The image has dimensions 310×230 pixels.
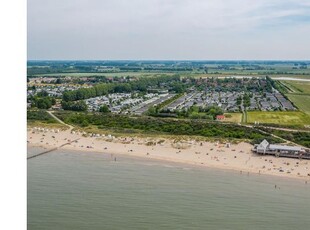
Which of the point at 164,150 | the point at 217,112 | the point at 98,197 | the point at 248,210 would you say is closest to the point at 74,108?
the point at 217,112

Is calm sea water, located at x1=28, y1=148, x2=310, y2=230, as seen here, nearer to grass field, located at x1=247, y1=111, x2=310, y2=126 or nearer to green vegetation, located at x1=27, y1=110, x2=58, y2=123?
green vegetation, located at x1=27, y1=110, x2=58, y2=123

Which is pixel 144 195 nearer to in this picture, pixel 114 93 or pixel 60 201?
pixel 60 201

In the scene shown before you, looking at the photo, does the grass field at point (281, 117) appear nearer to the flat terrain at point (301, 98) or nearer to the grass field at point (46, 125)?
the flat terrain at point (301, 98)

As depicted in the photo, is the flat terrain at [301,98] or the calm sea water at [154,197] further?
the flat terrain at [301,98]

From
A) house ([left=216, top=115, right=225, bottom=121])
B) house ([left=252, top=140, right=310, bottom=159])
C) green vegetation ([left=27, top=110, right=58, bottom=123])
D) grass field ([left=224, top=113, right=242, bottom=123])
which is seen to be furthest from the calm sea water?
grass field ([left=224, top=113, right=242, bottom=123])

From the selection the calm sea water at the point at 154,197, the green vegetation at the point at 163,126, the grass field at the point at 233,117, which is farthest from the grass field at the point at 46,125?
the grass field at the point at 233,117
